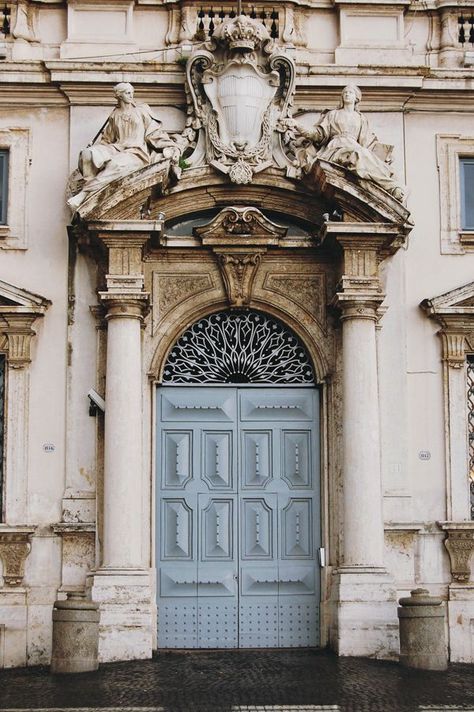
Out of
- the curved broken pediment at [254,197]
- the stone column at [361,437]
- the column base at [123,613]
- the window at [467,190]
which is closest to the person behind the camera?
the column base at [123,613]

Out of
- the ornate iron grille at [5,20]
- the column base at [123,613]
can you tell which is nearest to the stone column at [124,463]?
the column base at [123,613]

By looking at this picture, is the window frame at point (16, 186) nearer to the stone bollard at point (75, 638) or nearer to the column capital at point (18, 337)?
the column capital at point (18, 337)

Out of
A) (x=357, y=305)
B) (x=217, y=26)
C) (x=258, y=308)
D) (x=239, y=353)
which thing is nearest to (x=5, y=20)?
(x=217, y=26)

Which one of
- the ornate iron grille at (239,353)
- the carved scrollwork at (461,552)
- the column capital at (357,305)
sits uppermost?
the column capital at (357,305)

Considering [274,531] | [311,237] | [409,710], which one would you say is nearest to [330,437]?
[274,531]

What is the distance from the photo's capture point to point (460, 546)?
1437 centimetres

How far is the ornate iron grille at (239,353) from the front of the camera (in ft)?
→ 48.5

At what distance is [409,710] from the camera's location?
35.4 ft

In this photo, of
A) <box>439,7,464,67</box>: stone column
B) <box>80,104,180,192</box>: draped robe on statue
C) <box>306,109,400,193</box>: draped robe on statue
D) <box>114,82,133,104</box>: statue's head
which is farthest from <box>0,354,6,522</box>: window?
<box>439,7,464,67</box>: stone column

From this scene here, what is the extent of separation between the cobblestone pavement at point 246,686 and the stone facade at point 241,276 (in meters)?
0.63

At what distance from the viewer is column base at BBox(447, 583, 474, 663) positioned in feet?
46.5

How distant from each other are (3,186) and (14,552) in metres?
4.20

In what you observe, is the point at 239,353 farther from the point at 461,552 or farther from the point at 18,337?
the point at 461,552

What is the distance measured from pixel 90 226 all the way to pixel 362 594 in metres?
4.84
